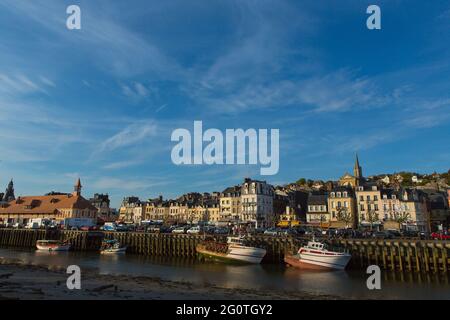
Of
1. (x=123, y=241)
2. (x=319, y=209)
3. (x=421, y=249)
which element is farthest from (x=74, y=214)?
(x=421, y=249)

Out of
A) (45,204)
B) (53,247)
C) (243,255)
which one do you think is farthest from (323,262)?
(45,204)

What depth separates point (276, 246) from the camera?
159ft

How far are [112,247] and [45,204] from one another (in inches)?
2012

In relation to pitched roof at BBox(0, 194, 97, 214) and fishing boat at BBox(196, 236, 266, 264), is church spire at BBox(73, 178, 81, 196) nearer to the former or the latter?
pitched roof at BBox(0, 194, 97, 214)

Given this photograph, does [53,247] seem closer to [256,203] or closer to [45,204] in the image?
[45,204]

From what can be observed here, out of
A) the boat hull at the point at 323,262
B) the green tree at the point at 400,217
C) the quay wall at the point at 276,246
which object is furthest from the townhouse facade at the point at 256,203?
the boat hull at the point at 323,262

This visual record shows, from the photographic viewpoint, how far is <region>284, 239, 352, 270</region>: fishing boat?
38344mm

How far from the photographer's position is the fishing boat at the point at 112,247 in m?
56.2

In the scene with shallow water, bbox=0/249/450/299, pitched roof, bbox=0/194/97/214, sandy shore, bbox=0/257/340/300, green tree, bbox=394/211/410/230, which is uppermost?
pitched roof, bbox=0/194/97/214

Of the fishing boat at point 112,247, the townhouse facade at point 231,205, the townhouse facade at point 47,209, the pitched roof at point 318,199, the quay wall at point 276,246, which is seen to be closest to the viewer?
the quay wall at point 276,246

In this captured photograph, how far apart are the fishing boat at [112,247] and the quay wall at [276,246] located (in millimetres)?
2716

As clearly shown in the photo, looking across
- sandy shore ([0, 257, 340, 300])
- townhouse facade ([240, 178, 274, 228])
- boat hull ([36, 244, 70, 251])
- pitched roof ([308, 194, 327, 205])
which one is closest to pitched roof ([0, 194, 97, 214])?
boat hull ([36, 244, 70, 251])

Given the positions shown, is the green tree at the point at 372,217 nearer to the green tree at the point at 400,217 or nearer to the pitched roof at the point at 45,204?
the green tree at the point at 400,217

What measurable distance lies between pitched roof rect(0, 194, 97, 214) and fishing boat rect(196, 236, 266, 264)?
56658 mm
